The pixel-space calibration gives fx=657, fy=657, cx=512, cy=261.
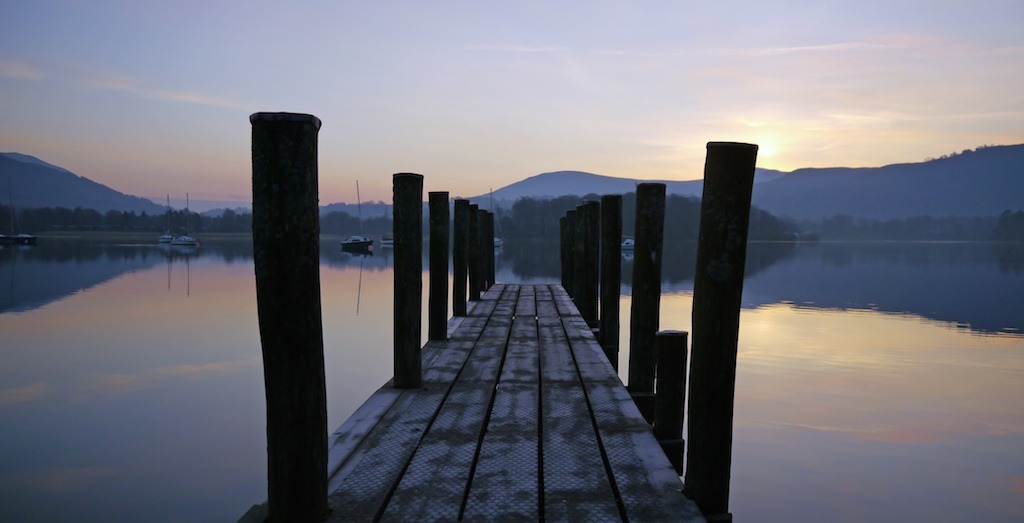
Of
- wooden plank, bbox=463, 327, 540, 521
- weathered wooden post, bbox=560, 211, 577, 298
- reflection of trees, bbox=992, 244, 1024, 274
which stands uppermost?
weathered wooden post, bbox=560, 211, 577, 298

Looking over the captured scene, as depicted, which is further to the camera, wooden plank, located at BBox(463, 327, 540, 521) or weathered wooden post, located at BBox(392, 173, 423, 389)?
weathered wooden post, located at BBox(392, 173, 423, 389)

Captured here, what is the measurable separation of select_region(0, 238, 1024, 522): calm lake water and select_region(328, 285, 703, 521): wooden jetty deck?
127 inches

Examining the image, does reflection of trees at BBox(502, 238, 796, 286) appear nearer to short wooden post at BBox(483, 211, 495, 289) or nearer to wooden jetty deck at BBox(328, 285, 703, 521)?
short wooden post at BBox(483, 211, 495, 289)

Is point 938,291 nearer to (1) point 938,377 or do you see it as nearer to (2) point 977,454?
(1) point 938,377

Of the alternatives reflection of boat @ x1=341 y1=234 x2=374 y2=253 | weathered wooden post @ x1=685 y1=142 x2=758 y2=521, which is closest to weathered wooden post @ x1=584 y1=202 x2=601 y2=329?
weathered wooden post @ x1=685 y1=142 x2=758 y2=521

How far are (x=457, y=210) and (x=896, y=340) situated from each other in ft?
47.0

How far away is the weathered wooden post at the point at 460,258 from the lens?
37.7ft

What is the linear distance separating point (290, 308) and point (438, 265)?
5853 millimetres

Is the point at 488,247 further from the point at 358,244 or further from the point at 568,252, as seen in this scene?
the point at 358,244

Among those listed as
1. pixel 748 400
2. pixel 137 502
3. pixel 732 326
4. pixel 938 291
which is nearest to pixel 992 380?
pixel 748 400

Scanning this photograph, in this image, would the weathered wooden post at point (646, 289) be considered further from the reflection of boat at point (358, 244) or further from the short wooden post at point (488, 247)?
the reflection of boat at point (358, 244)

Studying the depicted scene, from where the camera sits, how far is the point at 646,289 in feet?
23.0

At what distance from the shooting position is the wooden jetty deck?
3.62 m

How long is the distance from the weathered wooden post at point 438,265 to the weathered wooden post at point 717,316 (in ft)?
17.6
